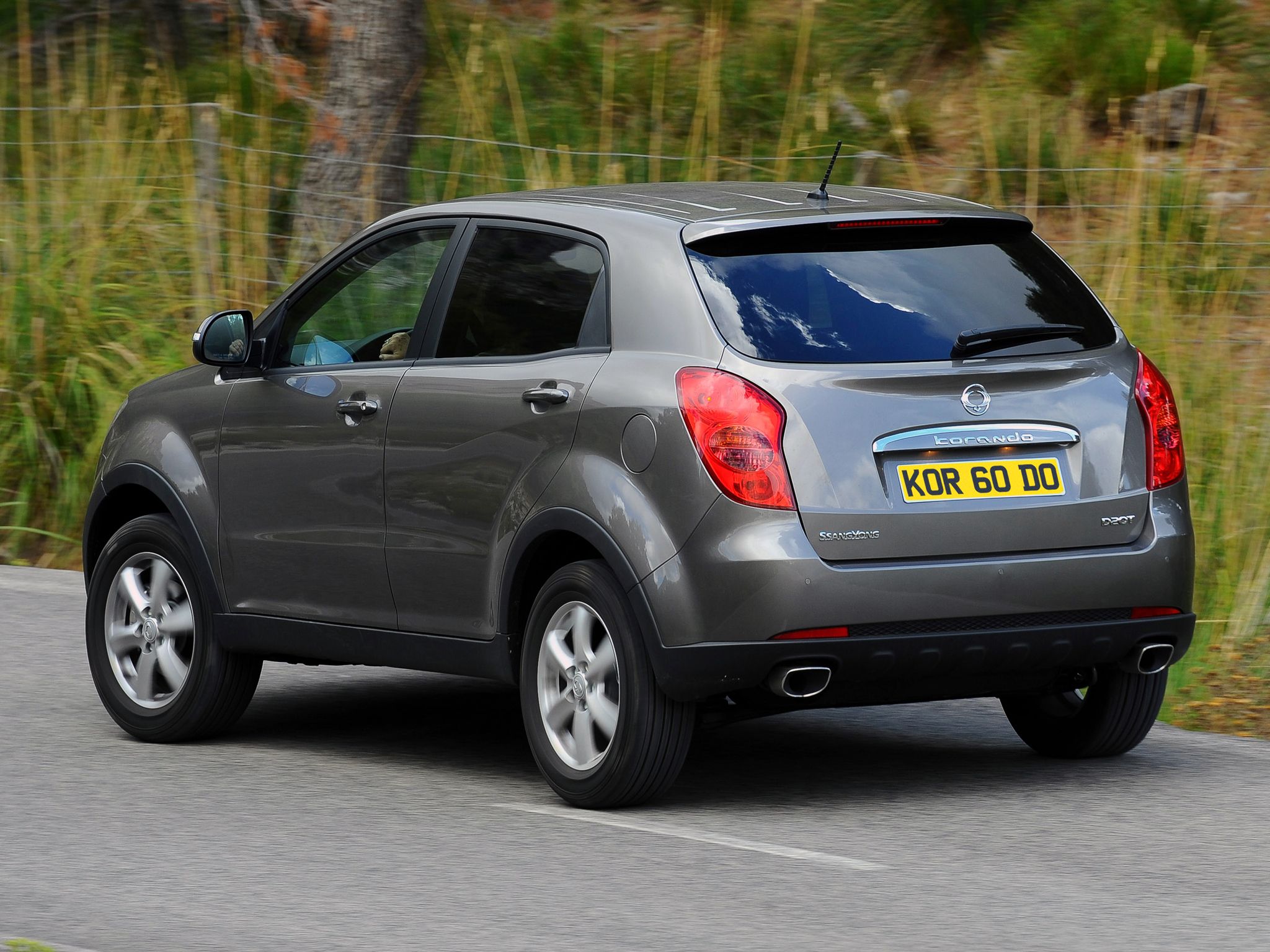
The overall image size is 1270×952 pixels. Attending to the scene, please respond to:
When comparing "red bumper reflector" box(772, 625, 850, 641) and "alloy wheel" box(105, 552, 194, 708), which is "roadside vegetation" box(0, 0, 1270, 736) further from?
"alloy wheel" box(105, 552, 194, 708)

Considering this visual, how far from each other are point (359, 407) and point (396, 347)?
250 mm

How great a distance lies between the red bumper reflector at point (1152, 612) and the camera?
A: 6.20 meters

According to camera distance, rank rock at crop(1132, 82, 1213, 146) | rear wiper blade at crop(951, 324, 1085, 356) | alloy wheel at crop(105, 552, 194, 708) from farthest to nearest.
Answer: rock at crop(1132, 82, 1213, 146), alloy wheel at crop(105, 552, 194, 708), rear wiper blade at crop(951, 324, 1085, 356)

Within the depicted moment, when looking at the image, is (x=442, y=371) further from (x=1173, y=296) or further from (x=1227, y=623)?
(x=1173, y=296)

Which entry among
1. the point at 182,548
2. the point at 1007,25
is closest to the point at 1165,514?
the point at 182,548

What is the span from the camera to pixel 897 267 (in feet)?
20.6

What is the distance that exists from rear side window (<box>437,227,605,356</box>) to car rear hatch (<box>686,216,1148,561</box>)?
425 millimetres

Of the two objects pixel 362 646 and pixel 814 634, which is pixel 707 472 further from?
pixel 362 646

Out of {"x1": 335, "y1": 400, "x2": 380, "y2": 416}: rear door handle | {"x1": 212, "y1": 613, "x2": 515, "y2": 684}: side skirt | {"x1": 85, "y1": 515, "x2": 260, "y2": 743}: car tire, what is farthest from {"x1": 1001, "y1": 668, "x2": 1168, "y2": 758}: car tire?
{"x1": 85, "y1": 515, "x2": 260, "y2": 743}: car tire

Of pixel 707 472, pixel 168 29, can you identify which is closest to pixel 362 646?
pixel 707 472

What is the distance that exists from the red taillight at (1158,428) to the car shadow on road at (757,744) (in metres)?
1.00

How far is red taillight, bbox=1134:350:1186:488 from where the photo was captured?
6.27 meters

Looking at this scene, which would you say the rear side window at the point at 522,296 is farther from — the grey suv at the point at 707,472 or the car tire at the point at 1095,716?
the car tire at the point at 1095,716

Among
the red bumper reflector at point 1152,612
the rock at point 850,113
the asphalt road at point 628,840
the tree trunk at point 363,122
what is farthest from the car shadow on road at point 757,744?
the rock at point 850,113
